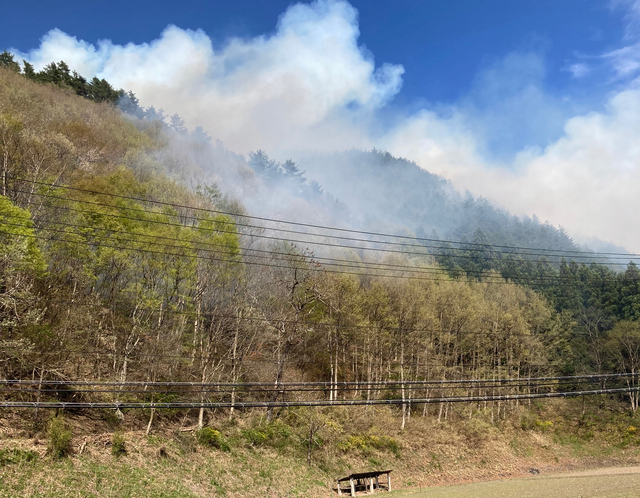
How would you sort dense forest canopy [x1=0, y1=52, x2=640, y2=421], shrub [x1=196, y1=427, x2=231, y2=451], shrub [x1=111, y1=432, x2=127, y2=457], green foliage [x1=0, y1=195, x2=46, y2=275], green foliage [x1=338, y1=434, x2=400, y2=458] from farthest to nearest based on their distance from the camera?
green foliage [x1=338, y1=434, x2=400, y2=458], shrub [x1=196, y1=427, x2=231, y2=451], dense forest canopy [x1=0, y1=52, x2=640, y2=421], shrub [x1=111, y1=432, x2=127, y2=457], green foliage [x1=0, y1=195, x2=46, y2=275]

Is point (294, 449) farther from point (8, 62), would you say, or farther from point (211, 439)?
point (8, 62)

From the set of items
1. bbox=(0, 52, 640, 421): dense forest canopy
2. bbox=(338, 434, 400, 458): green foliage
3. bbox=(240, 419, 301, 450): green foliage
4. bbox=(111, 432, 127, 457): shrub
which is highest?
bbox=(0, 52, 640, 421): dense forest canopy

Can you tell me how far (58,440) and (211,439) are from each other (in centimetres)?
1048

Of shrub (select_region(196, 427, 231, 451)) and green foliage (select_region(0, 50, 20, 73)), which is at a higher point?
green foliage (select_region(0, 50, 20, 73))

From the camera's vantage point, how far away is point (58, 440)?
2208 centimetres

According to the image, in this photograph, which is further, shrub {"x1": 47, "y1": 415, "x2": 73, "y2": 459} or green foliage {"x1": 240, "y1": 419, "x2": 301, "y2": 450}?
green foliage {"x1": 240, "y1": 419, "x2": 301, "y2": 450}

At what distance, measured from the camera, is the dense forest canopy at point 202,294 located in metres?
28.6

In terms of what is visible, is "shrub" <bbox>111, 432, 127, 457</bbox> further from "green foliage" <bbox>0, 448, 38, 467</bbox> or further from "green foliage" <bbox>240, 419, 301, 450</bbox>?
"green foliage" <bbox>240, 419, 301, 450</bbox>

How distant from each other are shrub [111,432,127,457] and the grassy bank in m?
0.06

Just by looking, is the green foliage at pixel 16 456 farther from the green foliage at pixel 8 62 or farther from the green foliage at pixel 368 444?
the green foliage at pixel 8 62

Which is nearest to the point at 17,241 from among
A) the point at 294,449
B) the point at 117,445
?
the point at 117,445

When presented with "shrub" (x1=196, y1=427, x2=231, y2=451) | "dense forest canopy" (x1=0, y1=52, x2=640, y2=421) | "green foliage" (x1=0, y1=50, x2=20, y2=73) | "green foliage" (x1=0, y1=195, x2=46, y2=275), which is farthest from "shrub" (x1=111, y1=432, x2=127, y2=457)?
"green foliage" (x1=0, y1=50, x2=20, y2=73)

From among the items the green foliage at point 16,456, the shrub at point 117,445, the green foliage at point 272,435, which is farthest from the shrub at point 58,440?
the green foliage at point 272,435

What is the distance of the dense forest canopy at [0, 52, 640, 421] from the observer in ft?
94.0
